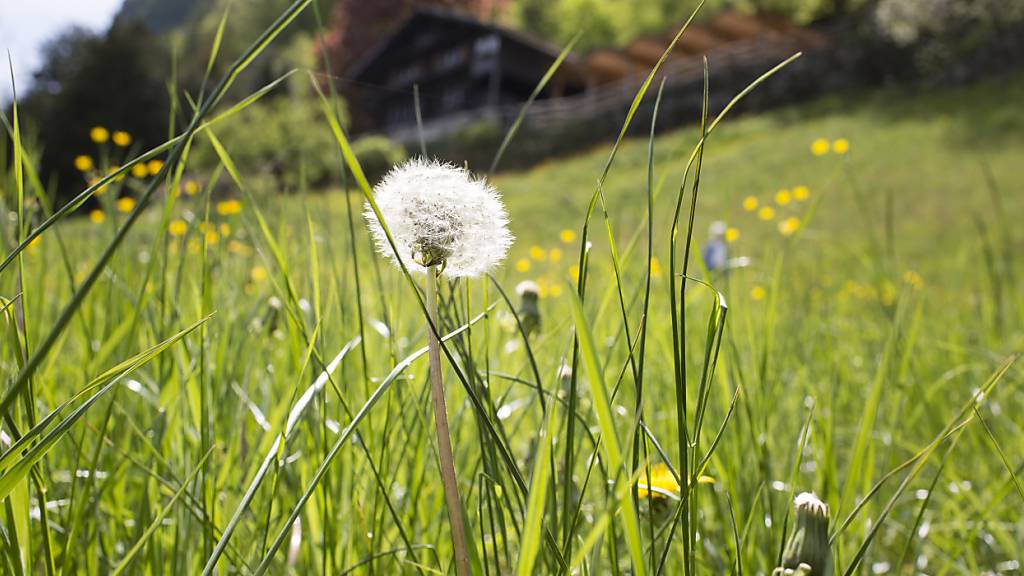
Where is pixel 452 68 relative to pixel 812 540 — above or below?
above

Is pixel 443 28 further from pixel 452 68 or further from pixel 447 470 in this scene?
pixel 447 470

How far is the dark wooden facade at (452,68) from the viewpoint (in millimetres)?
19219

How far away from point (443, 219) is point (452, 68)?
827 inches

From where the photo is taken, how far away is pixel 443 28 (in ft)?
66.0

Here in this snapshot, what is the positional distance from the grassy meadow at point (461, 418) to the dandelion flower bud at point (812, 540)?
2cm

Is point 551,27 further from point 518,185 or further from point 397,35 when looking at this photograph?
point 518,185

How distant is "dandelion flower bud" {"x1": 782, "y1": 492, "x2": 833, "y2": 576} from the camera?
1.24 ft

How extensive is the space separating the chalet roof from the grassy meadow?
16.9 metres

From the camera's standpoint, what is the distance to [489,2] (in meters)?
26.8

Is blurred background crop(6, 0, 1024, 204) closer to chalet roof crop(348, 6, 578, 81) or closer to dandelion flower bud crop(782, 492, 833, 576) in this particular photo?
chalet roof crop(348, 6, 578, 81)

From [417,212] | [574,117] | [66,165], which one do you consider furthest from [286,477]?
[66,165]

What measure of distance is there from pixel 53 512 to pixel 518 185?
1206 centimetres

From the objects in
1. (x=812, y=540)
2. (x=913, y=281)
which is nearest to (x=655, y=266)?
(x=913, y=281)

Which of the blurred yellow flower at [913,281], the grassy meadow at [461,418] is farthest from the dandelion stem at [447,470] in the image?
the blurred yellow flower at [913,281]
